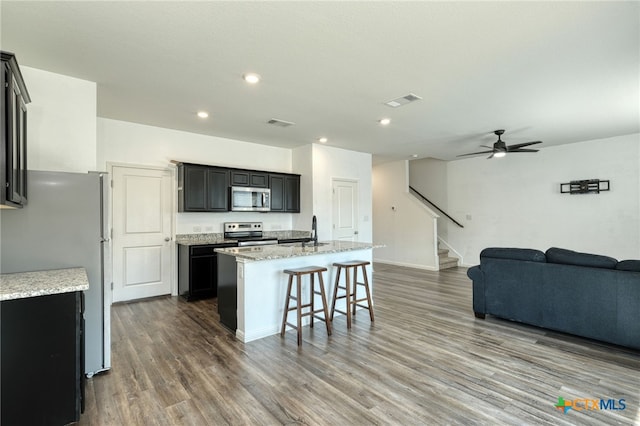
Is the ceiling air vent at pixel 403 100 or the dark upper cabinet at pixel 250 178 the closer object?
the ceiling air vent at pixel 403 100

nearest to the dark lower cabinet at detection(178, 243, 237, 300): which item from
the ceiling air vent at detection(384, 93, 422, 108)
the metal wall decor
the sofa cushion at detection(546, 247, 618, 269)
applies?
the ceiling air vent at detection(384, 93, 422, 108)

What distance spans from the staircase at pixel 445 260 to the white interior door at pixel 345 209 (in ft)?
7.42

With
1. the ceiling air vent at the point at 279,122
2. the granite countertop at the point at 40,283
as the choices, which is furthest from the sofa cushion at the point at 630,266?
the granite countertop at the point at 40,283

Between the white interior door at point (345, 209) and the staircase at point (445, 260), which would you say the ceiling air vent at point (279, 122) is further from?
the staircase at point (445, 260)

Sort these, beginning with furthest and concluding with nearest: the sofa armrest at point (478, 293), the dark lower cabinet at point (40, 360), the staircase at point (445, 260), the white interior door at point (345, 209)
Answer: the staircase at point (445, 260) → the white interior door at point (345, 209) → the sofa armrest at point (478, 293) → the dark lower cabinet at point (40, 360)

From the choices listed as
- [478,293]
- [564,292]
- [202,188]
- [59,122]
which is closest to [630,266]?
[564,292]

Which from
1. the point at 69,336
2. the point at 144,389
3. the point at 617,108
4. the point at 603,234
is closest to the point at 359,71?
the point at 69,336

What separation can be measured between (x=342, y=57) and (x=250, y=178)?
3474mm

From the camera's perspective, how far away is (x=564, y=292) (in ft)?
11.2

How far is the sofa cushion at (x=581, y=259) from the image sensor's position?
3211mm

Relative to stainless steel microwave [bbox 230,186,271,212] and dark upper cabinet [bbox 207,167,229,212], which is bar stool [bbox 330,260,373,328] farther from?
dark upper cabinet [bbox 207,167,229,212]

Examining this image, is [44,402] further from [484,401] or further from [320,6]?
[320,6]

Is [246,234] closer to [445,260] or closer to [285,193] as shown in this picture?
[285,193]

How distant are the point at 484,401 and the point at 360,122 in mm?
3762
